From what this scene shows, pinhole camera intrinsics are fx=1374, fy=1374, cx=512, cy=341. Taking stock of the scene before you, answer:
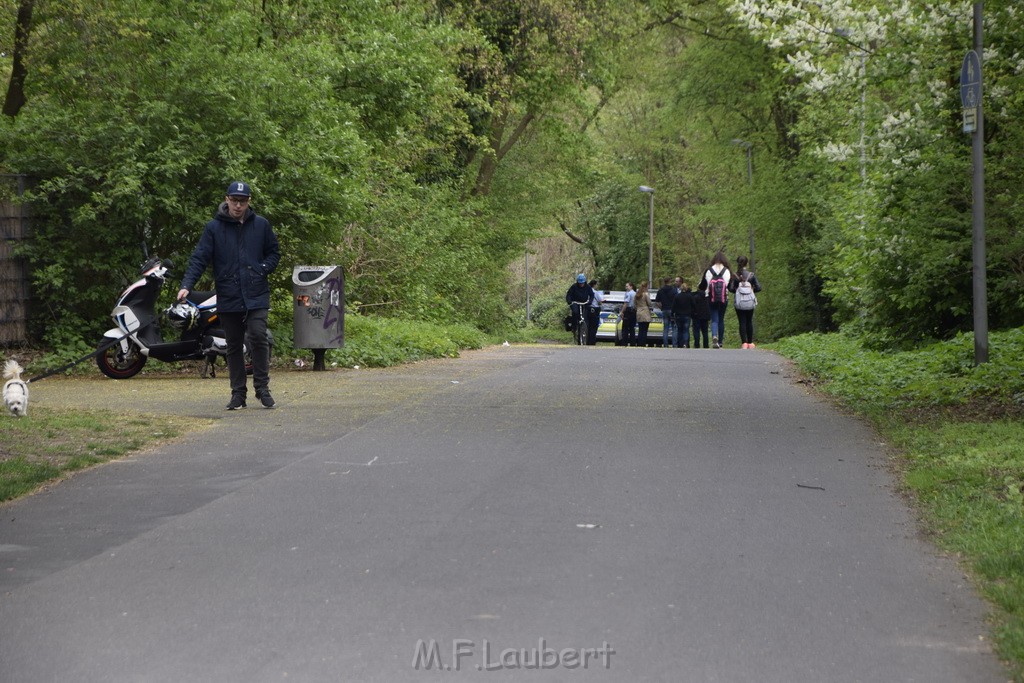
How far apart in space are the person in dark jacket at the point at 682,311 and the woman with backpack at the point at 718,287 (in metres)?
0.53

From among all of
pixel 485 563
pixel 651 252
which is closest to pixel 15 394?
pixel 485 563

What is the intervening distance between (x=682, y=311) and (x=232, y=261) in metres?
19.8

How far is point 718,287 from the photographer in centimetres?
2991

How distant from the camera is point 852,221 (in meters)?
21.4

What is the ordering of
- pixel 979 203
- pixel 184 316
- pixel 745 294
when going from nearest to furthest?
pixel 979 203, pixel 184 316, pixel 745 294

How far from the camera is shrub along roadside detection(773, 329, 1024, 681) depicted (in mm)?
5938

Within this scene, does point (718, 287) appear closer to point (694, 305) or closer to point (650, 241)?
point (694, 305)

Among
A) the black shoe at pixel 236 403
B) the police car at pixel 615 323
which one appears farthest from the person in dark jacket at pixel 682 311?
the black shoe at pixel 236 403

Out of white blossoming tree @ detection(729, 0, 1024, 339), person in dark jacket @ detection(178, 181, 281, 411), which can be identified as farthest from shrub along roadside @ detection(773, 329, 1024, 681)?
person in dark jacket @ detection(178, 181, 281, 411)

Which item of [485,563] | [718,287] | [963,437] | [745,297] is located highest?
[718,287]

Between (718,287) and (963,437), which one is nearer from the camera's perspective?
(963,437)

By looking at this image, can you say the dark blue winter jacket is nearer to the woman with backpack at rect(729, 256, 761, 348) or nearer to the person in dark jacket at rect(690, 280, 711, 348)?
the woman with backpack at rect(729, 256, 761, 348)

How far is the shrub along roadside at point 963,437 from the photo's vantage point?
594 centimetres

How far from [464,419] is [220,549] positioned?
5194 millimetres
